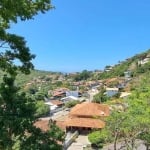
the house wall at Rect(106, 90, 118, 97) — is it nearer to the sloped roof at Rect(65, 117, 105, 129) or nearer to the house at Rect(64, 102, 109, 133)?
the house at Rect(64, 102, 109, 133)

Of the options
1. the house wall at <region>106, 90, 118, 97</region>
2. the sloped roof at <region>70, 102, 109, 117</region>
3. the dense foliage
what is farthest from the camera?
the house wall at <region>106, 90, 118, 97</region>

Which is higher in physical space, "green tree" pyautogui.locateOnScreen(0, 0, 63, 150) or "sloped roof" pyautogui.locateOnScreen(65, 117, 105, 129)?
"green tree" pyautogui.locateOnScreen(0, 0, 63, 150)

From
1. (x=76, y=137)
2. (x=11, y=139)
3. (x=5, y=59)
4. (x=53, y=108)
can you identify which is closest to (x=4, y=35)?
(x=5, y=59)

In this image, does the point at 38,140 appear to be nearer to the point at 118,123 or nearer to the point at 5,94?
the point at 5,94

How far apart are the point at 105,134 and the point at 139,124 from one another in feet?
7.62

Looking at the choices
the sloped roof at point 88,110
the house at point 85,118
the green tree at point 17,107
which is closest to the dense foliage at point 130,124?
the green tree at point 17,107

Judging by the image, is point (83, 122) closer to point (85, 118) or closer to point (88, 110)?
point (85, 118)

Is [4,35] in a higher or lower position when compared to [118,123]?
higher

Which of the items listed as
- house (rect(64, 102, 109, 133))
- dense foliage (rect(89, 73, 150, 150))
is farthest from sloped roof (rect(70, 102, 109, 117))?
dense foliage (rect(89, 73, 150, 150))

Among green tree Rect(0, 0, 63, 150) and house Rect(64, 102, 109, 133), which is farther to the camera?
house Rect(64, 102, 109, 133)

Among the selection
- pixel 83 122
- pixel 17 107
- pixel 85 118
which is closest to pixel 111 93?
pixel 85 118

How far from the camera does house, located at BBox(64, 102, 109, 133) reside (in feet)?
147

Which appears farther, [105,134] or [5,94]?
[105,134]

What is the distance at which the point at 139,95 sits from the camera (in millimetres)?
24938
